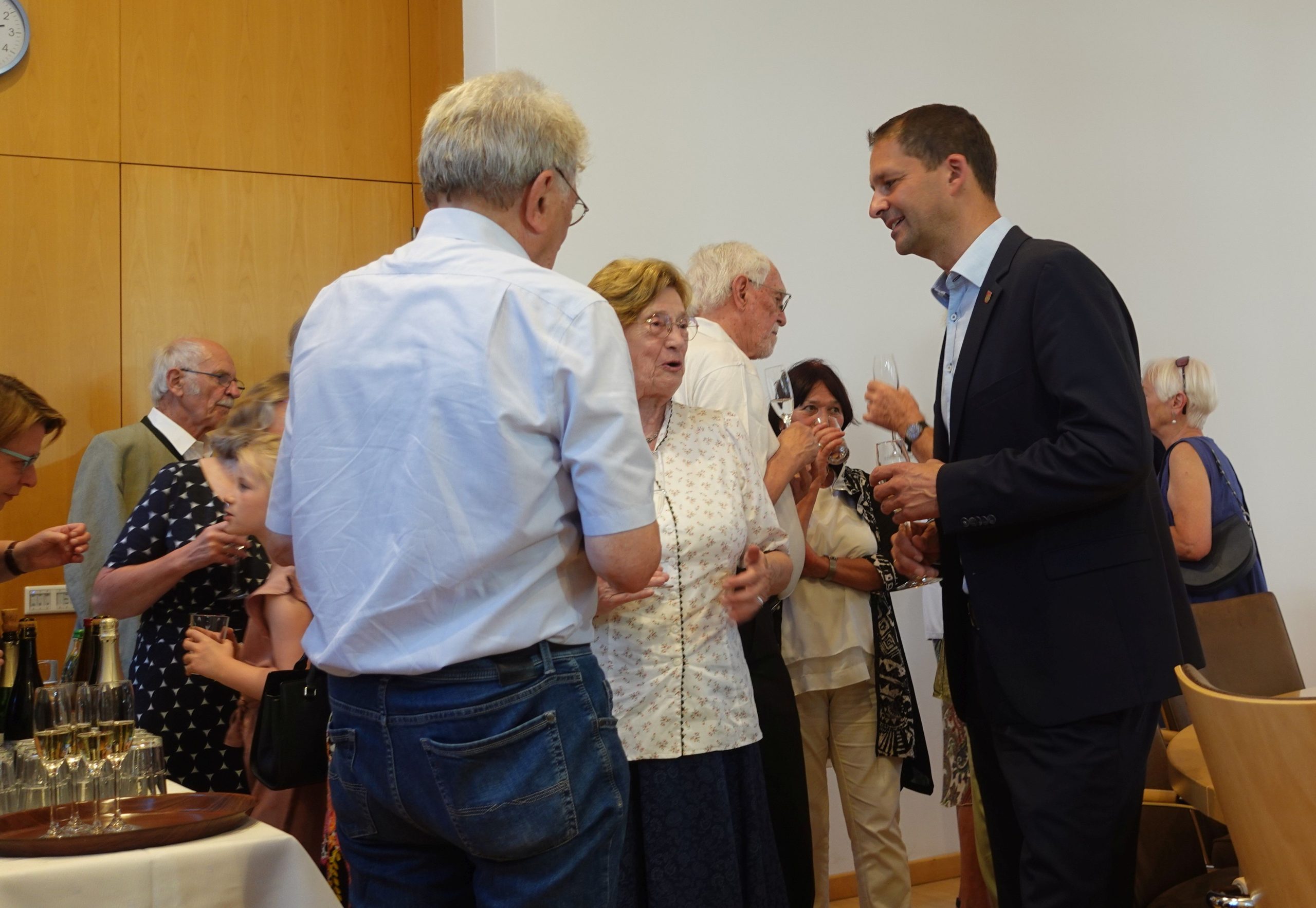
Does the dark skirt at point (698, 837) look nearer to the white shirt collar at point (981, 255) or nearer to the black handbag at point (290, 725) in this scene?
the black handbag at point (290, 725)

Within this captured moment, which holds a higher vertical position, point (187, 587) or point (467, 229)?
point (467, 229)

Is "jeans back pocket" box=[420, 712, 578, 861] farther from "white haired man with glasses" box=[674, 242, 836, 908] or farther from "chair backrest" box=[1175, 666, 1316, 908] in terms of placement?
"white haired man with glasses" box=[674, 242, 836, 908]

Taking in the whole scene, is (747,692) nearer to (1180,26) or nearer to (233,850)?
(233,850)

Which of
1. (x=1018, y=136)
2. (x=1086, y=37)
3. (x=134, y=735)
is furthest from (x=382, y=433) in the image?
(x=1086, y=37)

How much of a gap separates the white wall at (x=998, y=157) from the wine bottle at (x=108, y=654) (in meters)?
2.17

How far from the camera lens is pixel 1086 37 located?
4.84m

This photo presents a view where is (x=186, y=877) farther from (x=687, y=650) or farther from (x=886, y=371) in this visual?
(x=886, y=371)

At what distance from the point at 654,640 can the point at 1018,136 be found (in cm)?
323

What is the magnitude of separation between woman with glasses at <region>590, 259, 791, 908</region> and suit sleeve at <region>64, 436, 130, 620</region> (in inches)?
84.0

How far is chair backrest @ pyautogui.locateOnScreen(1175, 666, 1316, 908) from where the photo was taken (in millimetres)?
1283

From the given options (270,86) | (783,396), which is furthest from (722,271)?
(270,86)

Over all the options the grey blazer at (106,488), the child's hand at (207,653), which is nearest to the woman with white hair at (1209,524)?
the child's hand at (207,653)

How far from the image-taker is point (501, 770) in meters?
1.31

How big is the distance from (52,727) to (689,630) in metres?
1.11
